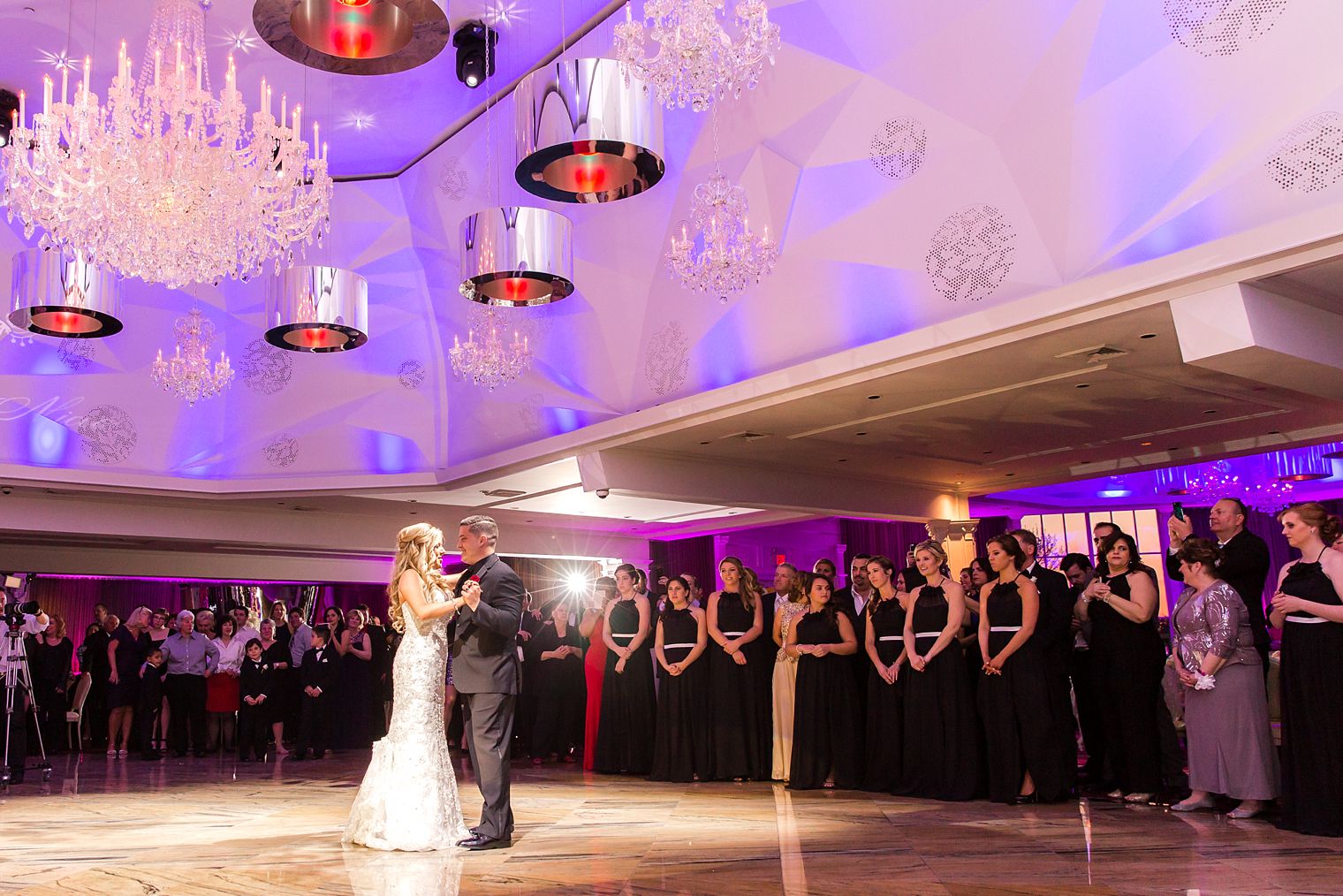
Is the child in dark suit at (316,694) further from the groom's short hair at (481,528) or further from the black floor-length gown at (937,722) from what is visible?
the groom's short hair at (481,528)

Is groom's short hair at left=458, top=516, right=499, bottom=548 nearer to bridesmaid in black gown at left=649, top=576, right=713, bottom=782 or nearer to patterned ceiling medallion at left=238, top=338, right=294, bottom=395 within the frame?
bridesmaid in black gown at left=649, top=576, right=713, bottom=782

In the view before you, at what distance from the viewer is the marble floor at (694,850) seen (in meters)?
4.10

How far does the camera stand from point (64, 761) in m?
11.5

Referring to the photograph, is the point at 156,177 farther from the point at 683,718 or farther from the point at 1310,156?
the point at 1310,156

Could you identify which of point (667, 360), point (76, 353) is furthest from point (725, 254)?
point (76, 353)

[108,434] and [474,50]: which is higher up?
[474,50]

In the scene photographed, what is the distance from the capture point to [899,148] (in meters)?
6.96

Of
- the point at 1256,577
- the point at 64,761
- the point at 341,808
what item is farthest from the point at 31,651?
the point at 1256,577

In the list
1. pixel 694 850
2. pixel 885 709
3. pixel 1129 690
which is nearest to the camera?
pixel 694 850

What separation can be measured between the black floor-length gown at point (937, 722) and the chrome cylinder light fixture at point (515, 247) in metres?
3.22

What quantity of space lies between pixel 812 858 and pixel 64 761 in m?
10.2

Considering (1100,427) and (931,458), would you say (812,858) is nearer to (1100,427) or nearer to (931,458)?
(1100,427)

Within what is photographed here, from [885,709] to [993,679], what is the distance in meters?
0.88

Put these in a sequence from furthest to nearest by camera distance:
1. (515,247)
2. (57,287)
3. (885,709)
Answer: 1. (885,709)
2. (57,287)
3. (515,247)
